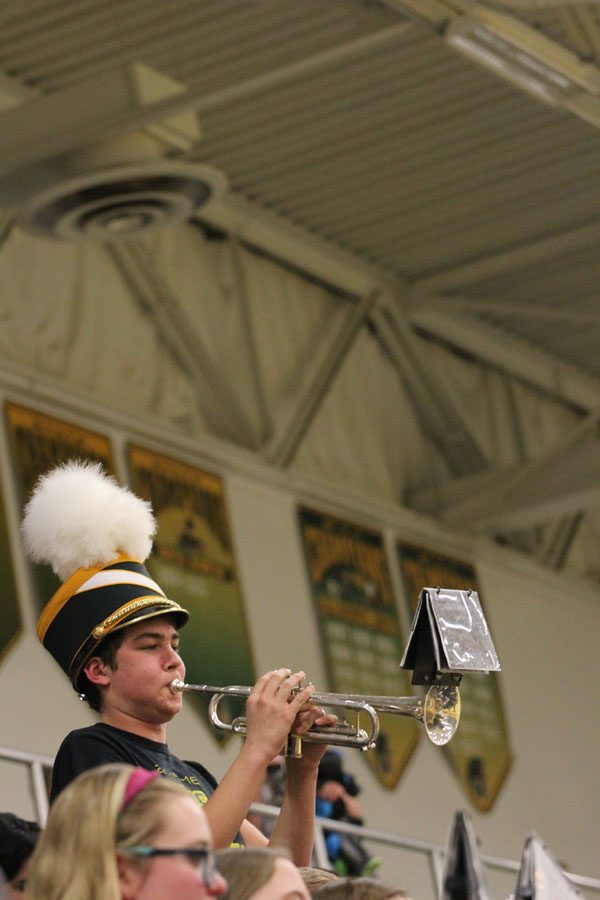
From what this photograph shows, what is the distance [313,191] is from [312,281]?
3.76 ft

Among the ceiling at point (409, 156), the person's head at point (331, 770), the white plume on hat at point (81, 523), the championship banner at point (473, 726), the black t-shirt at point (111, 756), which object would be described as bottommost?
the black t-shirt at point (111, 756)

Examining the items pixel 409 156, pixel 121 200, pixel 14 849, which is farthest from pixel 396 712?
pixel 409 156

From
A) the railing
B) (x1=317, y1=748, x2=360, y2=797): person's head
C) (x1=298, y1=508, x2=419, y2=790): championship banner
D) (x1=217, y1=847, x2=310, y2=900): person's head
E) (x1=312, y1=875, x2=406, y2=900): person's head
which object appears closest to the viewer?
(x1=217, y1=847, x2=310, y2=900): person's head

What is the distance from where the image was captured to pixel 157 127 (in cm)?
961

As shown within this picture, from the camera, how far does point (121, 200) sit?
30.2 feet

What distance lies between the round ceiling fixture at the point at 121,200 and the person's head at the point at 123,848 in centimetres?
651

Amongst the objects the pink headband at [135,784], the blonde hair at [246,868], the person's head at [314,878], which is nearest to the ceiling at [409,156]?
the person's head at [314,878]

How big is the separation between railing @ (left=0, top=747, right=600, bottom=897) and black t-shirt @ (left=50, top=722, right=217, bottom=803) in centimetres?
233

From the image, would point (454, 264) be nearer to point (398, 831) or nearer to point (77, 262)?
point (77, 262)

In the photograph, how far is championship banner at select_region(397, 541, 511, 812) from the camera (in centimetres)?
1370

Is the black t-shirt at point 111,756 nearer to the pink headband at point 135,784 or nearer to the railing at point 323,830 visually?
the pink headband at point 135,784

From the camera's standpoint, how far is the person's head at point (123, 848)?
2668 mm

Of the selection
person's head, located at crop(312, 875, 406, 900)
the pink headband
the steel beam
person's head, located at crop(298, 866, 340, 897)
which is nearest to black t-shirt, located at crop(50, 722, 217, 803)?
person's head, located at crop(298, 866, 340, 897)

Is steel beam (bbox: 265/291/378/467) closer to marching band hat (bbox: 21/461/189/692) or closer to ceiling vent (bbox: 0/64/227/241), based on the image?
ceiling vent (bbox: 0/64/227/241)
